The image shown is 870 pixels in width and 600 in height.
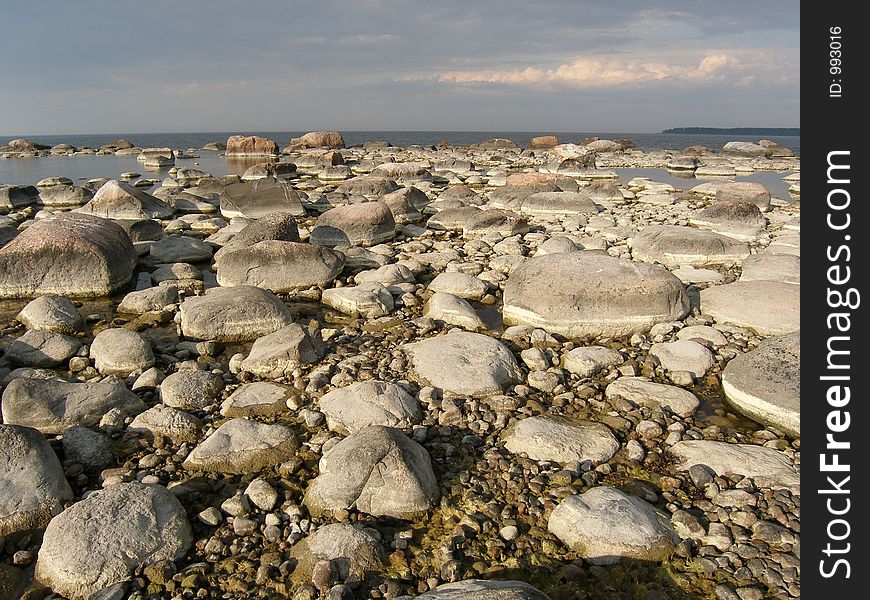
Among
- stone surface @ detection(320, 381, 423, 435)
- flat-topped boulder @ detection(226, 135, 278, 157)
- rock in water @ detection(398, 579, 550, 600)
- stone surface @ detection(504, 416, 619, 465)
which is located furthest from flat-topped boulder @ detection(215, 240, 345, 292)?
flat-topped boulder @ detection(226, 135, 278, 157)

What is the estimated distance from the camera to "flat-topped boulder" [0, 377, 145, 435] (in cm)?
496

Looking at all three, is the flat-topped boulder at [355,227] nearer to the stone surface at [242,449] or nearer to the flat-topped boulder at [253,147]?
the stone surface at [242,449]

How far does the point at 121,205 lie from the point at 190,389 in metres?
11.8

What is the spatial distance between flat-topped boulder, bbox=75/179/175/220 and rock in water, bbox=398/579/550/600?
14.8 metres

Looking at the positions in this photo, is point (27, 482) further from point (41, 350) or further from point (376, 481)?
point (41, 350)

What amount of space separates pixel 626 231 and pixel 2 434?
39.1 ft

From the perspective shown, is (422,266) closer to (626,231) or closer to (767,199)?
(626,231)

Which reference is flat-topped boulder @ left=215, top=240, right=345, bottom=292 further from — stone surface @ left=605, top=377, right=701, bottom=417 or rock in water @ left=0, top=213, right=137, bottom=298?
stone surface @ left=605, top=377, right=701, bottom=417

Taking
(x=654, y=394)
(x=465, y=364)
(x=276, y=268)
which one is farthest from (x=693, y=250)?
(x=276, y=268)

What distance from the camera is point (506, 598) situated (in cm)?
280

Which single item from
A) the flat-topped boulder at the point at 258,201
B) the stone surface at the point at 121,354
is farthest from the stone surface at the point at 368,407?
the flat-topped boulder at the point at 258,201

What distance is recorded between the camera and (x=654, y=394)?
18.2 feet

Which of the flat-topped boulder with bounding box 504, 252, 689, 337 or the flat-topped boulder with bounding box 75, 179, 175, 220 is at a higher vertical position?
the flat-topped boulder with bounding box 75, 179, 175, 220

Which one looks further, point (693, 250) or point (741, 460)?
point (693, 250)
